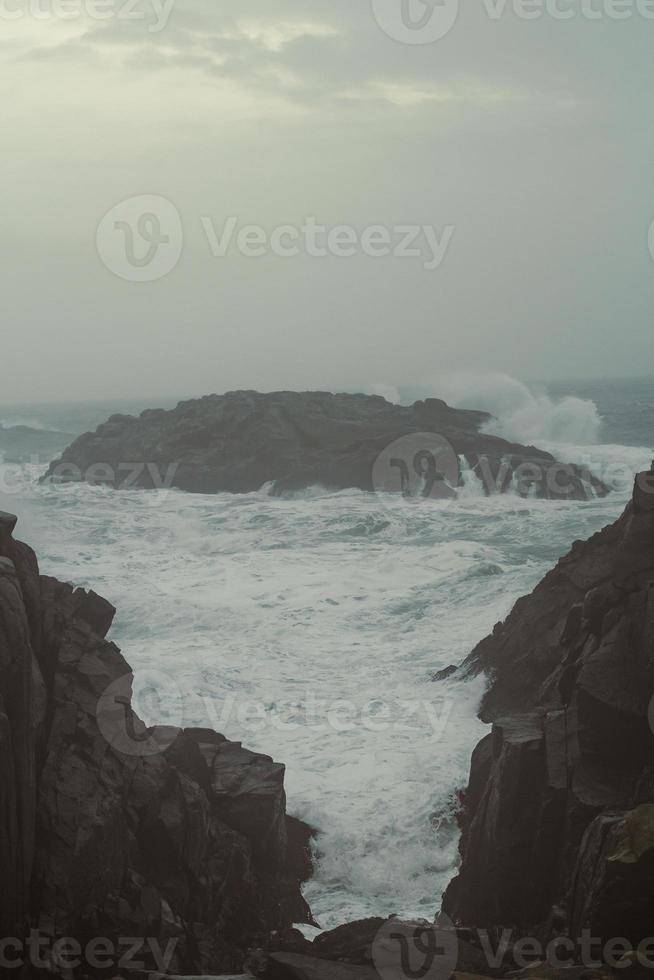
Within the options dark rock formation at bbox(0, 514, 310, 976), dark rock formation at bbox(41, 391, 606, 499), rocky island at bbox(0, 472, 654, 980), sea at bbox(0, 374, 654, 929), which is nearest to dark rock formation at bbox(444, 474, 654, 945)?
rocky island at bbox(0, 472, 654, 980)

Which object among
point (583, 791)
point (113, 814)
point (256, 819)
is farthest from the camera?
point (256, 819)

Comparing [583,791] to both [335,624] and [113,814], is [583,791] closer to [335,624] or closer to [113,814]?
[113,814]

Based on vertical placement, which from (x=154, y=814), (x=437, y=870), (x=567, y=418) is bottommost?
(x=437, y=870)

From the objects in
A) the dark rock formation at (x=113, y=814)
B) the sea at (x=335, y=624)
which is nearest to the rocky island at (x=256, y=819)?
the dark rock formation at (x=113, y=814)

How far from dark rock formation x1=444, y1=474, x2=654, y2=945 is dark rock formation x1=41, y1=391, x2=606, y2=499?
27.2 m

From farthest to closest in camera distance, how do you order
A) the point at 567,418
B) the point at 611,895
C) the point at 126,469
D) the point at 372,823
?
the point at 567,418
the point at 126,469
the point at 372,823
the point at 611,895

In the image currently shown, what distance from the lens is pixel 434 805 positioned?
47.4 feet

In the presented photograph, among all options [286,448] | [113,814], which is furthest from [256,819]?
[286,448]

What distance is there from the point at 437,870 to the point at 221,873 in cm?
324

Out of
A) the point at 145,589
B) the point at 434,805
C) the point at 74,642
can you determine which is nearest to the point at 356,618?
the point at 145,589

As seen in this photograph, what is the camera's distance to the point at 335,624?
23.3 meters

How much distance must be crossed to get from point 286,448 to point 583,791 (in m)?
37.7

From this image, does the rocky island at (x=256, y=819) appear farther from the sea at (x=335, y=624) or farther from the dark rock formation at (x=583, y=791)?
the sea at (x=335, y=624)

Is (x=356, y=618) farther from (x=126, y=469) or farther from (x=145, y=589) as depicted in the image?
(x=126, y=469)
